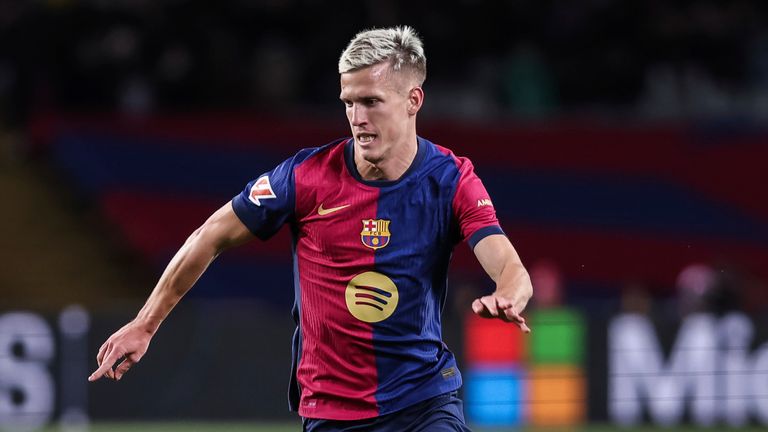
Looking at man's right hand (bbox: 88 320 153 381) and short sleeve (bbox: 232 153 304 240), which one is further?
short sleeve (bbox: 232 153 304 240)

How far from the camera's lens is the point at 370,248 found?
18.4 feet

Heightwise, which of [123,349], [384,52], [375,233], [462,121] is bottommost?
[462,121]

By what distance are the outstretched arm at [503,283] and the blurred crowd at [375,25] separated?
12.4 meters

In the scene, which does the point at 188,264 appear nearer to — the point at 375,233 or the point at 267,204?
the point at 267,204

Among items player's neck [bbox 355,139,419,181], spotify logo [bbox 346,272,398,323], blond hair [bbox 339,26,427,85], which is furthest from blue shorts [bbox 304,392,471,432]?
blond hair [bbox 339,26,427,85]

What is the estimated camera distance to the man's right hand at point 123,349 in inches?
216

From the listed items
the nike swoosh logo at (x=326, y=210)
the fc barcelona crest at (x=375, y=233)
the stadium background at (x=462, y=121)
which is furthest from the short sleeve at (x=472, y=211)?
the stadium background at (x=462, y=121)

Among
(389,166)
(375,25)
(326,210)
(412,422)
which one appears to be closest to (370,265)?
(326,210)

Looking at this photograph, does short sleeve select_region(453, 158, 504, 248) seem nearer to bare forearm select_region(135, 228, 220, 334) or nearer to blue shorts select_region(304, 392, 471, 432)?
blue shorts select_region(304, 392, 471, 432)

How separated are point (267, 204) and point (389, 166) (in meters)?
0.48

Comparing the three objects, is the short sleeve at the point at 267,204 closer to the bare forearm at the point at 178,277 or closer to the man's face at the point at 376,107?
the bare forearm at the point at 178,277

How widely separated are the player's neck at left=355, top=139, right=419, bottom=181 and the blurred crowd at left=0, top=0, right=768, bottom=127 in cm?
1211

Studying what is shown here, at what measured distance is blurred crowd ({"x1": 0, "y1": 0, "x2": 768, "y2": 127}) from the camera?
17.8 metres

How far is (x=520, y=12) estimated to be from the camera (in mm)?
18500
